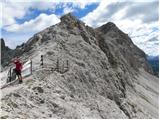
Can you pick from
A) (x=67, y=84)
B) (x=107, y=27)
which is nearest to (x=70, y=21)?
(x=67, y=84)

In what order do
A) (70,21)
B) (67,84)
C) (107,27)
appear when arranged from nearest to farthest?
1. (67,84)
2. (70,21)
3. (107,27)

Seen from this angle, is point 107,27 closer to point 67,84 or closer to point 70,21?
point 70,21

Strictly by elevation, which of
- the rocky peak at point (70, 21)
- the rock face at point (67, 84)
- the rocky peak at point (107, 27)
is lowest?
the rock face at point (67, 84)

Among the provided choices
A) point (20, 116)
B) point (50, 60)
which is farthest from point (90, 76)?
point (20, 116)

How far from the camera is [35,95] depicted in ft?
92.6

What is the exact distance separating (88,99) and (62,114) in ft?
29.6

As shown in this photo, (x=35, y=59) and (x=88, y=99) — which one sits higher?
(x=35, y=59)

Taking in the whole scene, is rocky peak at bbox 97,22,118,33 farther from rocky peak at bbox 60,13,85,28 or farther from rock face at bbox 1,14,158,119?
rocky peak at bbox 60,13,85,28

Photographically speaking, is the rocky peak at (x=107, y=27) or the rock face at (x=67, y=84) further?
the rocky peak at (x=107, y=27)

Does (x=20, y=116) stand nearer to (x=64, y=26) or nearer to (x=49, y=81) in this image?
(x=49, y=81)

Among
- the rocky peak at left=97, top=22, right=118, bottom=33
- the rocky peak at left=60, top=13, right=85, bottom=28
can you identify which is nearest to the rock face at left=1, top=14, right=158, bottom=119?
the rocky peak at left=60, top=13, right=85, bottom=28

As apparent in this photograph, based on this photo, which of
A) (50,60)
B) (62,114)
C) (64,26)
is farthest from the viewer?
(64,26)

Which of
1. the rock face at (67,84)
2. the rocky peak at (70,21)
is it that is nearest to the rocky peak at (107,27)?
the rock face at (67,84)

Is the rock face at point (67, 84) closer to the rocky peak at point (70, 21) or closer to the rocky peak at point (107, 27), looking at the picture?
the rocky peak at point (70, 21)
